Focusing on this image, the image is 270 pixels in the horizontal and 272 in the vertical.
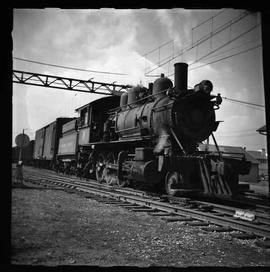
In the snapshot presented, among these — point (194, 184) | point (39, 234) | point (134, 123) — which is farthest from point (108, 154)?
point (39, 234)

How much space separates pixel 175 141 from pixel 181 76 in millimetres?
2043

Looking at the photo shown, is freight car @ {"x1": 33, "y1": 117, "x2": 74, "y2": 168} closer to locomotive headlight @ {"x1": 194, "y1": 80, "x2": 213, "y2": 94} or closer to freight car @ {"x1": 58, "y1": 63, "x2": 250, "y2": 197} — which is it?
freight car @ {"x1": 58, "y1": 63, "x2": 250, "y2": 197}

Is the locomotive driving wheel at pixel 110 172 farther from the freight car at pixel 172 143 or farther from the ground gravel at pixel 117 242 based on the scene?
the ground gravel at pixel 117 242

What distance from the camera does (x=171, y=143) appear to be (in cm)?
871

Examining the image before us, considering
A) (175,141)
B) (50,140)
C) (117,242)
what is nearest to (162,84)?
(175,141)

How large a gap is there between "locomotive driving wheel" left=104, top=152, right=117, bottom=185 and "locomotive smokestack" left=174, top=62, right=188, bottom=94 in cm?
422

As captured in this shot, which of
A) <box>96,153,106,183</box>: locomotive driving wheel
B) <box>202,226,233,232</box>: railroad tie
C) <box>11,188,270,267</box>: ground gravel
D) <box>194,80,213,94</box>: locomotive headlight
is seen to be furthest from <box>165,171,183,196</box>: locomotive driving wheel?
<box>96,153,106,183</box>: locomotive driving wheel

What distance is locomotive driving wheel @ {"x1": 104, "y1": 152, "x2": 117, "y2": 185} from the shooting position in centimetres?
1180

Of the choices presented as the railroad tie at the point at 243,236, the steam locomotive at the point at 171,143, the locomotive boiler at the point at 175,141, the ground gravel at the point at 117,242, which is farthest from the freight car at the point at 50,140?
the railroad tie at the point at 243,236

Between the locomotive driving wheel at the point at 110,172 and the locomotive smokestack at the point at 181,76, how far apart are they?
422cm

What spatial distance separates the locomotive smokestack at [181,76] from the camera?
909 centimetres
